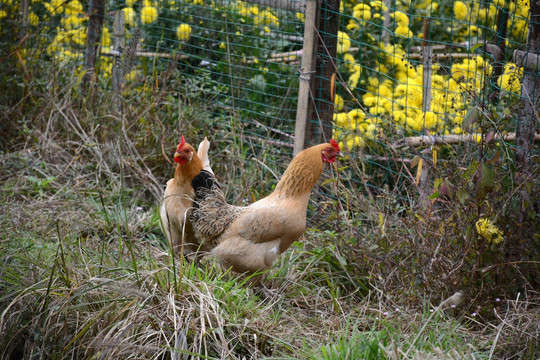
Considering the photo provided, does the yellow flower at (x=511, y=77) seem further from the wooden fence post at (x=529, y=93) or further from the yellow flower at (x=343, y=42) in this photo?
the yellow flower at (x=343, y=42)

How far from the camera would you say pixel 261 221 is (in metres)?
3.89

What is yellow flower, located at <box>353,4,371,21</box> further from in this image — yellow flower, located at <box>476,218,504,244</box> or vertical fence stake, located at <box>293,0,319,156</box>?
yellow flower, located at <box>476,218,504,244</box>

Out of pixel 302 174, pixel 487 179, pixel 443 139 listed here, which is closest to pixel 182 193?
pixel 302 174

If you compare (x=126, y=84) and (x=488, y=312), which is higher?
(x=126, y=84)

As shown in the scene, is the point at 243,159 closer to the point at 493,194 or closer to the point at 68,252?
the point at 68,252

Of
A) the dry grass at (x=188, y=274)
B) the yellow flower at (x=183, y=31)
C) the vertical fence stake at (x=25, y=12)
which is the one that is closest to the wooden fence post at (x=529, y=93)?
the dry grass at (x=188, y=274)

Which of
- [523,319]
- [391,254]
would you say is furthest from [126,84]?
[523,319]

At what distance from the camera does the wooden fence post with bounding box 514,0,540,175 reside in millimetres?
3385

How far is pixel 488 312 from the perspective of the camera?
137 inches

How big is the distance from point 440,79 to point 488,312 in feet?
7.22

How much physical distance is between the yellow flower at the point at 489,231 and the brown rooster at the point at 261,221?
3.76ft

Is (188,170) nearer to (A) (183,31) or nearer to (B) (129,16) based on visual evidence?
(A) (183,31)

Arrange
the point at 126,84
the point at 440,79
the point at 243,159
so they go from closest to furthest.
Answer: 1. the point at 440,79
2. the point at 243,159
3. the point at 126,84

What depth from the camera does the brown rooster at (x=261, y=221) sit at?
3885 millimetres
